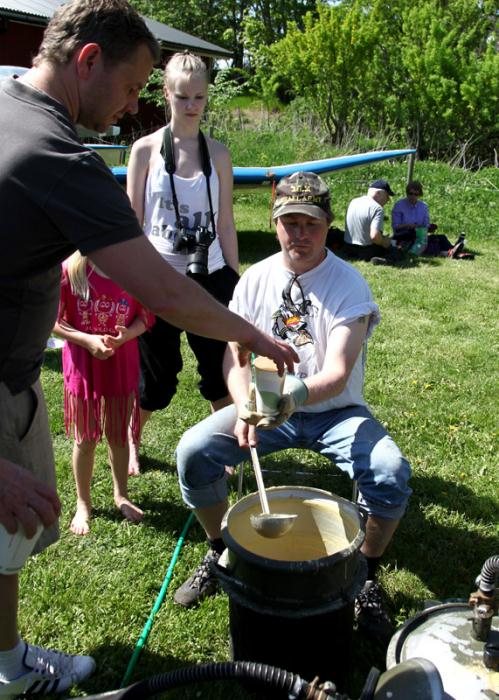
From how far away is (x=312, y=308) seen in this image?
279 centimetres

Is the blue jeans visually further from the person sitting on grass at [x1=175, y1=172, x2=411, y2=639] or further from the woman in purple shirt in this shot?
the woman in purple shirt

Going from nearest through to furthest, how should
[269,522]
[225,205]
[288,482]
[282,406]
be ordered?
[269,522] < [282,406] < [225,205] < [288,482]

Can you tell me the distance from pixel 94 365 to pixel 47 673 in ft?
4.38

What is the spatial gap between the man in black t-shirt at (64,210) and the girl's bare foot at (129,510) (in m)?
1.40

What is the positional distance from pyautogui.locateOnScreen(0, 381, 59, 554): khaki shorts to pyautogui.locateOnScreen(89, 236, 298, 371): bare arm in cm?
59

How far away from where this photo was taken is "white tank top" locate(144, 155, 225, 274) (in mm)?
3332

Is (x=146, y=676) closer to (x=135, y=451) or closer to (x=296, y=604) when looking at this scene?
(x=296, y=604)

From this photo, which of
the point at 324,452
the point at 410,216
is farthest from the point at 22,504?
the point at 410,216

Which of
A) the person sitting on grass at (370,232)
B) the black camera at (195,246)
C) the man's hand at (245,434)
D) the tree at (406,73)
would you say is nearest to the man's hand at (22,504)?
the man's hand at (245,434)

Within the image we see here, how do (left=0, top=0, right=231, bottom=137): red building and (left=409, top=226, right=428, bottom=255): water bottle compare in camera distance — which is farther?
(left=0, top=0, right=231, bottom=137): red building

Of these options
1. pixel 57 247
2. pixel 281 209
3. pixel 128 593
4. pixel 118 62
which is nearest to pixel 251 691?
pixel 128 593

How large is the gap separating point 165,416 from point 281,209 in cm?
206

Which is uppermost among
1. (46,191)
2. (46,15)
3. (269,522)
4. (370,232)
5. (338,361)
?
(46,15)

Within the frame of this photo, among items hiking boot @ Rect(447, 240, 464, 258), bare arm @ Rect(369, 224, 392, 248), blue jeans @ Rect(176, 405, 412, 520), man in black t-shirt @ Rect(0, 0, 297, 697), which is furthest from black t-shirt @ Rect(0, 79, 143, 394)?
hiking boot @ Rect(447, 240, 464, 258)
